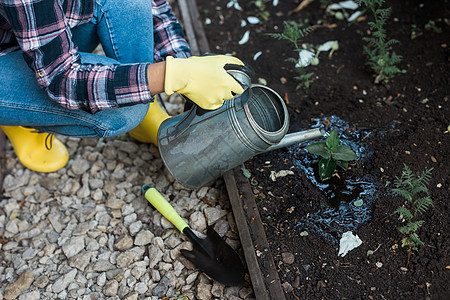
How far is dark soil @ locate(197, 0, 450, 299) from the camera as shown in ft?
5.38

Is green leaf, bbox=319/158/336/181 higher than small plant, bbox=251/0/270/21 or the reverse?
the reverse

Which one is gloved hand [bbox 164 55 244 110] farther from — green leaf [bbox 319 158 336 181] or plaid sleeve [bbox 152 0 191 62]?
green leaf [bbox 319 158 336 181]

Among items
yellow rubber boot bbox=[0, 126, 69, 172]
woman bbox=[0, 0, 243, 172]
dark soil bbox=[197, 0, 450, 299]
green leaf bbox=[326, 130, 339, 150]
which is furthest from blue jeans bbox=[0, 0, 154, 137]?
green leaf bbox=[326, 130, 339, 150]

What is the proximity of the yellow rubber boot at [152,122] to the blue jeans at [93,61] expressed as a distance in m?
0.16

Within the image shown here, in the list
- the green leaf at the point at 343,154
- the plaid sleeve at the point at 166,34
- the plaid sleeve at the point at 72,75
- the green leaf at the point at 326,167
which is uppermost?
the plaid sleeve at the point at 72,75

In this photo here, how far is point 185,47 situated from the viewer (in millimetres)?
1939

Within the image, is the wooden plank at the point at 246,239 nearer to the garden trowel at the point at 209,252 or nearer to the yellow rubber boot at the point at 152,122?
the garden trowel at the point at 209,252

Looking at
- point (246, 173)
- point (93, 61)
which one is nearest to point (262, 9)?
point (246, 173)

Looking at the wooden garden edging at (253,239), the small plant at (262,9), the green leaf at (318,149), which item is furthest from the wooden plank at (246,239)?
the small plant at (262,9)

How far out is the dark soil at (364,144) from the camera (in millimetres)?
1639

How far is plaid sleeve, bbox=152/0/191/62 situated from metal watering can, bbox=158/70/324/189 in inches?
12.1

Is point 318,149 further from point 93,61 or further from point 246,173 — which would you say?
point 93,61

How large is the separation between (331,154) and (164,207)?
0.73 m

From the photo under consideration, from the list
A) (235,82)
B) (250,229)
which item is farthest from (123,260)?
(235,82)
